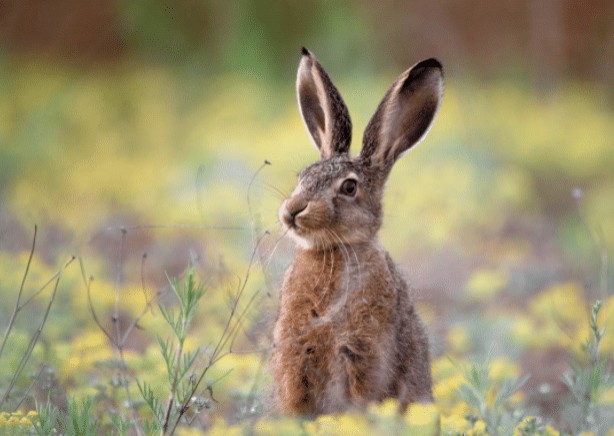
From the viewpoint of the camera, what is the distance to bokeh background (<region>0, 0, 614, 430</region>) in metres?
4.99

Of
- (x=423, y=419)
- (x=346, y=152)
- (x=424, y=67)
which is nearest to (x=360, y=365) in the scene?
(x=423, y=419)

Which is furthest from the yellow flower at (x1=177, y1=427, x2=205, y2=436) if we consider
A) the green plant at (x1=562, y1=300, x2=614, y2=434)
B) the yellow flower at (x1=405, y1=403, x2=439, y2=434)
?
the green plant at (x1=562, y1=300, x2=614, y2=434)

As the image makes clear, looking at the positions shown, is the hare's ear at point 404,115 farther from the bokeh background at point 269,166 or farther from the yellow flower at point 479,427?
the yellow flower at point 479,427

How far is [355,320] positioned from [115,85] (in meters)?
8.83

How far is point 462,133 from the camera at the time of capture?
9.55m

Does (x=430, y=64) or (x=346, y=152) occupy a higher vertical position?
(x=430, y=64)

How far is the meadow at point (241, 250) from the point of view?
341 centimetres

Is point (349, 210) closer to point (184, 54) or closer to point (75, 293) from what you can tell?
point (75, 293)

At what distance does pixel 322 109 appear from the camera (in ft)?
13.6

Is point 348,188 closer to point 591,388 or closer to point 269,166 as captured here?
point 591,388

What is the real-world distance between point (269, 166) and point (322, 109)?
15.5 ft

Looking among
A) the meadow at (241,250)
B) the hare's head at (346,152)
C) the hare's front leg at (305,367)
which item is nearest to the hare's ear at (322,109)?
the hare's head at (346,152)

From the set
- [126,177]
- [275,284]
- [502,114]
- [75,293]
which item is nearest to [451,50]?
[502,114]

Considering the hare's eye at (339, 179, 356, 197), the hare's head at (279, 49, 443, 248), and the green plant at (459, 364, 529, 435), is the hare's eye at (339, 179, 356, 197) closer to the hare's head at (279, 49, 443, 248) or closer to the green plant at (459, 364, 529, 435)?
the hare's head at (279, 49, 443, 248)
